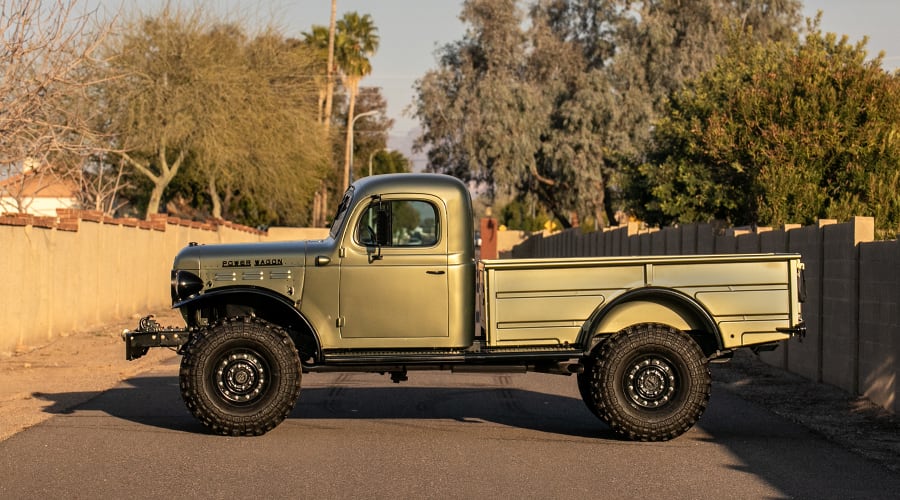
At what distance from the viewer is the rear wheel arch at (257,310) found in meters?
12.5

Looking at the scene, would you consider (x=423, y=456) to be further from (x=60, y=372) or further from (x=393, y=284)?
(x=60, y=372)

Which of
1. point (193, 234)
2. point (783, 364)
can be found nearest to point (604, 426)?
point (783, 364)

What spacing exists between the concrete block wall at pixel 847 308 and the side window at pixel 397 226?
4724 mm

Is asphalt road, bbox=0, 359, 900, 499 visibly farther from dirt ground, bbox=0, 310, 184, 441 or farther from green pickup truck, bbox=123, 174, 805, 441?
green pickup truck, bbox=123, 174, 805, 441

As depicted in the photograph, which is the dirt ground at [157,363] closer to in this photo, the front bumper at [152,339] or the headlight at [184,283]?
the front bumper at [152,339]

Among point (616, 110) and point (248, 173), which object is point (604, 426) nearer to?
point (248, 173)

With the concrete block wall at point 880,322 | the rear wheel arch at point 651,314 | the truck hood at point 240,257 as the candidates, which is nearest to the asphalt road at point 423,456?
the rear wheel arch at point 651,314

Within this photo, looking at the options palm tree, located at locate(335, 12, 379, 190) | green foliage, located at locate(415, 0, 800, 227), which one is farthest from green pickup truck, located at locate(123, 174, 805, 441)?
palm tree, located at locate(335, 12, 379, 190)

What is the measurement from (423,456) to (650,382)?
2.47 metres

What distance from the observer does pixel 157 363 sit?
2042cm

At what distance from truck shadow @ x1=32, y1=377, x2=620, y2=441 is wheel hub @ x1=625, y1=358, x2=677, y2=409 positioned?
451 millimetres

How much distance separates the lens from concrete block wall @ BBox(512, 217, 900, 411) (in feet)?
45.0

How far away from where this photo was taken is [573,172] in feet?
202

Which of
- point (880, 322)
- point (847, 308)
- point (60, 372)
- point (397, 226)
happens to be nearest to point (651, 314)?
point (397, 226)
